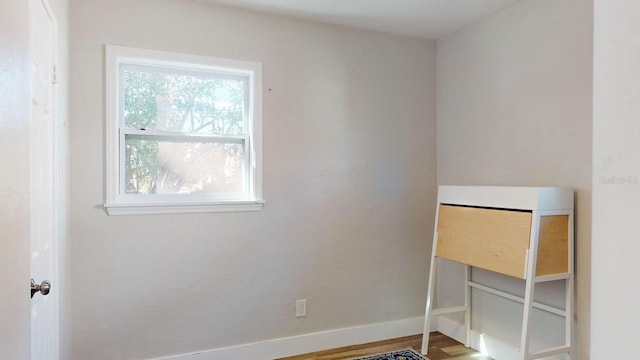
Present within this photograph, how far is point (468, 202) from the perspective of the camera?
103 inches

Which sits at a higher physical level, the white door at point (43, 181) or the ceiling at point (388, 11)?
the ceiling at point (388, 11)

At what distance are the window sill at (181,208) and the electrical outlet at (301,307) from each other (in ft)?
2.44

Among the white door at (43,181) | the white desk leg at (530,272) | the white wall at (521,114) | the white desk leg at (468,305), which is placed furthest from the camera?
the white desk leg at (468,305)

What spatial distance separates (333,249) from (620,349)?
2475 millimetres

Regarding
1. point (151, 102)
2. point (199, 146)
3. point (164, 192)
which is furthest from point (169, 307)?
point (151, 102)

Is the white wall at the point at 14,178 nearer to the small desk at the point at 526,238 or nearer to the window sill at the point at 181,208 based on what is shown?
the window sill at the point at 181,208

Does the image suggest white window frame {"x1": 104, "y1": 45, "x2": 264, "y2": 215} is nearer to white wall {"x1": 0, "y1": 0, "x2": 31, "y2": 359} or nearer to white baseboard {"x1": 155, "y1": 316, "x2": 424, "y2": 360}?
white baseboard {"x1": 155, "y1": 316, "x2": 424, "y2": 360}

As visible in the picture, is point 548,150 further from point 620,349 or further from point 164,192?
point 164,192

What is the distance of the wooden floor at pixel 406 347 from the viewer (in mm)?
2822

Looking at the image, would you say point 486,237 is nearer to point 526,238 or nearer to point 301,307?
point 526,238

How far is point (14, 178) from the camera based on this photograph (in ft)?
2.95

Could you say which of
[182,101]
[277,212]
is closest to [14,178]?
[182,101]

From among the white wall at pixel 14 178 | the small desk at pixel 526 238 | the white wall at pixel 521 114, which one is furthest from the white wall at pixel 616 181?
the white wall at pixel 521 114

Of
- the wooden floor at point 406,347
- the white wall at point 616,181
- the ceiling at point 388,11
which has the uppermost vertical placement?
the ceiling at point 388,11
